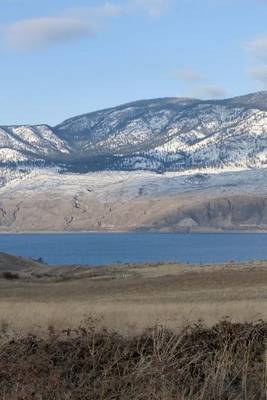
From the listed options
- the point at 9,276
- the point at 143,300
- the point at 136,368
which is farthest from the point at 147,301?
the point at 9,276

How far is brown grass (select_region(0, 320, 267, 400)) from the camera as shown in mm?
7223

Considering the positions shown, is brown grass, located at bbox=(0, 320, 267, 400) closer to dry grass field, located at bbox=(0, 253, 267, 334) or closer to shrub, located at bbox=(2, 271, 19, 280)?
dry grass field, located at bbox=(0, 253, 267, 334)

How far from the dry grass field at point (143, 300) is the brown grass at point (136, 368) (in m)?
4.71

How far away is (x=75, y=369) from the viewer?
8.61 m

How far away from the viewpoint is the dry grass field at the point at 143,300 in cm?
1736

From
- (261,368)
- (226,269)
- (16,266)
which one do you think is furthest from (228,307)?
(16,266)

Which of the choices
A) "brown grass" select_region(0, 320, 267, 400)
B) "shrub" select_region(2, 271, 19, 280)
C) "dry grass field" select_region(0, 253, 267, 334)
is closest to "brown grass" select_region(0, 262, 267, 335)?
"dry grass field" select_region(0, 253, 267, 334)

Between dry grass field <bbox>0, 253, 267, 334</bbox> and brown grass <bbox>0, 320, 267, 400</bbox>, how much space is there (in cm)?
471

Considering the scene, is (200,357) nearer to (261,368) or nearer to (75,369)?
(261,368)

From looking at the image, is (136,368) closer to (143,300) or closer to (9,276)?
(143,300)

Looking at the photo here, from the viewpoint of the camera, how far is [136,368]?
7.94m

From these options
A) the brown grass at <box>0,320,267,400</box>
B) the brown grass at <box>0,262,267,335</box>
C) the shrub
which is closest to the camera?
the brown grass at <box>0,320,267,400</box>

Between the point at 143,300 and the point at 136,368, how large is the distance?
68.1 feet

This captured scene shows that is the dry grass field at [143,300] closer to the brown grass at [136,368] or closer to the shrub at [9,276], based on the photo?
the shrub at [9,276]
